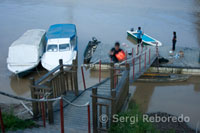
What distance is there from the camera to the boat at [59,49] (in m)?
14.4

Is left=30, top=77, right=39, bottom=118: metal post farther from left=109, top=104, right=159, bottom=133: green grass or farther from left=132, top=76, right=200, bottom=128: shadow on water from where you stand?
left=132, top=76, right=200, bottom=128: shadow on water

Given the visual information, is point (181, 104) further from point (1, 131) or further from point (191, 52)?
point (1, 131)

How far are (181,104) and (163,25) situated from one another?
16314 millimetres

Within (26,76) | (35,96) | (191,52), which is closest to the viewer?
(35,96)

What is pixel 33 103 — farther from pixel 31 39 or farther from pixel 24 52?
pixel 31 39

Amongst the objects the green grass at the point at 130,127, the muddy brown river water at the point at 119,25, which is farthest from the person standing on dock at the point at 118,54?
the muddy brown river water at the point at 119,25

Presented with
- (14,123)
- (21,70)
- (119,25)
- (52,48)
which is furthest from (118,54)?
(119,25)

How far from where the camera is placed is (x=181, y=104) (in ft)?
38.2

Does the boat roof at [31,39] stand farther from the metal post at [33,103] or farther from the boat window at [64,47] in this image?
the metal post at [33,103]

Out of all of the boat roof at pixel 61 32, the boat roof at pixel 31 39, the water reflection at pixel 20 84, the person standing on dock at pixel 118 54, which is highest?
the boat roof at pixel 61 32

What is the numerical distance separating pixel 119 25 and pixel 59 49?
12662 millimetres

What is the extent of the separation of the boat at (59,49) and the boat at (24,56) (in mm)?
539

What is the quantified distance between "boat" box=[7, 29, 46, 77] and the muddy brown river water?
2.13 feet

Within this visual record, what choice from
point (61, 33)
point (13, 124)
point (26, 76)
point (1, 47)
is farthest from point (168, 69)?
point (1, 47)
